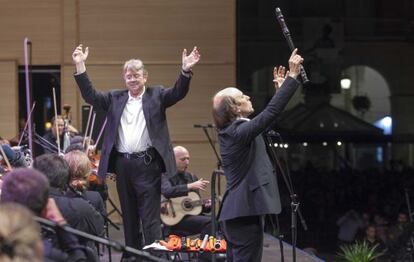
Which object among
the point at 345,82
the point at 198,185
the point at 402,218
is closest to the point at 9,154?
the point at 198,185

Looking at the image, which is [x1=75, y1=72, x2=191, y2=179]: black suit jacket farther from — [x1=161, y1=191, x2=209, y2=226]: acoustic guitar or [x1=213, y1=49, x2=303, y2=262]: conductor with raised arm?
[x1=161, y1=191, x2=209, y2=226]: acoustic guitar

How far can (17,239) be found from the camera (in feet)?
8.68

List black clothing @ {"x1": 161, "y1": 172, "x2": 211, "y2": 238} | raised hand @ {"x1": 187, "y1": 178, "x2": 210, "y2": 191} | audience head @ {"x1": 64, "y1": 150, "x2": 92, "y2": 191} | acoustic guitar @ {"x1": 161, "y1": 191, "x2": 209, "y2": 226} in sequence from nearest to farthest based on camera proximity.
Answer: audience head @ {"x1": 64, "y1": 150, "x2": 92, "y2": 191} < raised hand @ {"x1": 187, "y1": 178, "x2": 210, "y2": 191} < black clothing @ {"x1": 161, "y1": 172, "x2": 211, "y2": 238} < acoustic guitar @ {"x1": 161, "y1": 191, "x2": 209, "y2": 226}

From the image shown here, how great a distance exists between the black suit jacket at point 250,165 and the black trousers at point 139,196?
33.6 inches

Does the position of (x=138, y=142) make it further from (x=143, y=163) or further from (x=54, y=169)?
(x=54, y=169)

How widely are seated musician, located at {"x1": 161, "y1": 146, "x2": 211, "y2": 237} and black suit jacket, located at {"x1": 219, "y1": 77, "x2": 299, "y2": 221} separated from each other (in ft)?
7.55

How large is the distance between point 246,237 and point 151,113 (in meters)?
1.28

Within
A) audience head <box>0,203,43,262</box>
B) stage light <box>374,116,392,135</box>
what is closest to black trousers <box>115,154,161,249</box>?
audience head <box>0,203,43,262</box>

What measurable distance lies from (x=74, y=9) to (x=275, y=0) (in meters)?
2.96

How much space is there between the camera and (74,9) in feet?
35.4

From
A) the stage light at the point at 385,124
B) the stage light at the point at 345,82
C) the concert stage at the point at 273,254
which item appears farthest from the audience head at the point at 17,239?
the stage light at the point at 385,124

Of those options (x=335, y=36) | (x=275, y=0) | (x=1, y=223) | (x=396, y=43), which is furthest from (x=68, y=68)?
(x=1, y=223)

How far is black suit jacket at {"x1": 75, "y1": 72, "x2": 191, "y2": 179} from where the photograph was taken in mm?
5594

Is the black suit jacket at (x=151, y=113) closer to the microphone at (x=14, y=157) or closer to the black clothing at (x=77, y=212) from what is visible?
the microphone at (x=14, y=157)
